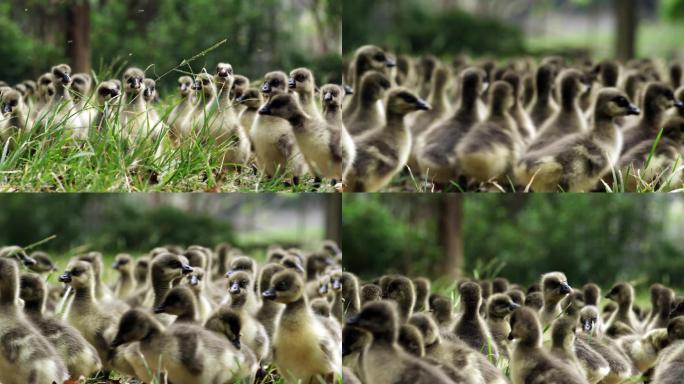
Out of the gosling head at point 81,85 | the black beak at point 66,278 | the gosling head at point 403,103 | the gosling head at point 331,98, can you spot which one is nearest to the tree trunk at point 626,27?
the gosling head at point 403,103

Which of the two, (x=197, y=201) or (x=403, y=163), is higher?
(x=403, y=163)

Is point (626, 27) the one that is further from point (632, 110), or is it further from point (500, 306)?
point (500, 306)

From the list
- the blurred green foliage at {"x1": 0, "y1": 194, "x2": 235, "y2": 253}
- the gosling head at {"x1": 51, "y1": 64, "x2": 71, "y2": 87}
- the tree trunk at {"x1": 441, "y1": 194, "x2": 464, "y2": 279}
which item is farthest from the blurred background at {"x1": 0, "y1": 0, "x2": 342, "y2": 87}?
the tree trunk at {"x1": 441, "y1": 194, "x2": 464, "y2": 279}

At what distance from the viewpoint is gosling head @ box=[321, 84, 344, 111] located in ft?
14.6

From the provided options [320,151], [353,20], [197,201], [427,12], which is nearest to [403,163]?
[320,151]

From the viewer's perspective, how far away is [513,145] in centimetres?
505

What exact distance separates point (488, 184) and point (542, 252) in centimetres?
374

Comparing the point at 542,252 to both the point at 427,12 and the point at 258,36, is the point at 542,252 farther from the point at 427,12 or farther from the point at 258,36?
the point at 427,12

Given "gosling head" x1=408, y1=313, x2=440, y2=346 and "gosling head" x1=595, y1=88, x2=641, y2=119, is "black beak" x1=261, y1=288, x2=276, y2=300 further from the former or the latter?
"gosling head" x1=595, y1=88, x2=641, y2=119

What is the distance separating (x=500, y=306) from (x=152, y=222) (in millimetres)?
5398

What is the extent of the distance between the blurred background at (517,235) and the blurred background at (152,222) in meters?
0.80

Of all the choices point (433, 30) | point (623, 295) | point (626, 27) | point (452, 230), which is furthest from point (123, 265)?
point (626, 27)

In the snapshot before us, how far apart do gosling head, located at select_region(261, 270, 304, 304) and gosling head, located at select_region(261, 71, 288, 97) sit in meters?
0.81

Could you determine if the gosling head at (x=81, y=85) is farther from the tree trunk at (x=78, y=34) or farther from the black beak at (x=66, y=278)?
the black beak at (x=66, y=278)
